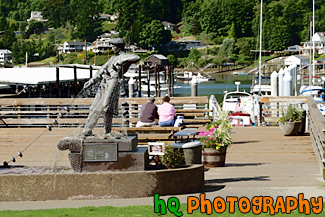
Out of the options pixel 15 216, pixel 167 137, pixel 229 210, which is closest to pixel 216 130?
pixel 167 137

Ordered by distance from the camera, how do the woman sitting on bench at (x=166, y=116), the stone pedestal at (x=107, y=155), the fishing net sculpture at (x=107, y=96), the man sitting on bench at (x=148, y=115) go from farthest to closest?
the man sitting on bench at (x=148, y=115) → the woman sitting on bench at (x=166, y=116) → the fishing net sculpture at (x=107, y=96) → the stone pedestal at (x=107, y=155)

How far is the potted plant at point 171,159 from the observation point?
12.8 m

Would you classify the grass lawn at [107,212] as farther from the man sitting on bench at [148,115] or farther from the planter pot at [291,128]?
the planter pot at [291,128]

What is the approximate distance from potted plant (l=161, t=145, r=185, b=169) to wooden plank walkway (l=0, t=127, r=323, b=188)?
76 centimetres

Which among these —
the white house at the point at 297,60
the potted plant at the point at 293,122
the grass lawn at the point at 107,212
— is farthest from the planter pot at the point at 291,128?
the white house at the point at 297,60

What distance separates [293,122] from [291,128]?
8.7 inches

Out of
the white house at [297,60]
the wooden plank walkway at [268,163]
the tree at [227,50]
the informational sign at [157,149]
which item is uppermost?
the tree at [227,50]

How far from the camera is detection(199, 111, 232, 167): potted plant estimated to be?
15133 millimetres

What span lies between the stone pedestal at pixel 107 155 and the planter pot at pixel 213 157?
295 centimetres

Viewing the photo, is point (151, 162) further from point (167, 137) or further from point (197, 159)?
point (167, 137)

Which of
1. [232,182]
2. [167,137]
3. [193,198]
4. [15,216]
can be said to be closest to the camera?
[15,216]

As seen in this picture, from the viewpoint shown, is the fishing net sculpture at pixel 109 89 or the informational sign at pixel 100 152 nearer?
the informational sign at pixel 100 152

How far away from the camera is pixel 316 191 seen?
12422 mm

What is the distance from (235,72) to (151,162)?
17577 centimetres
